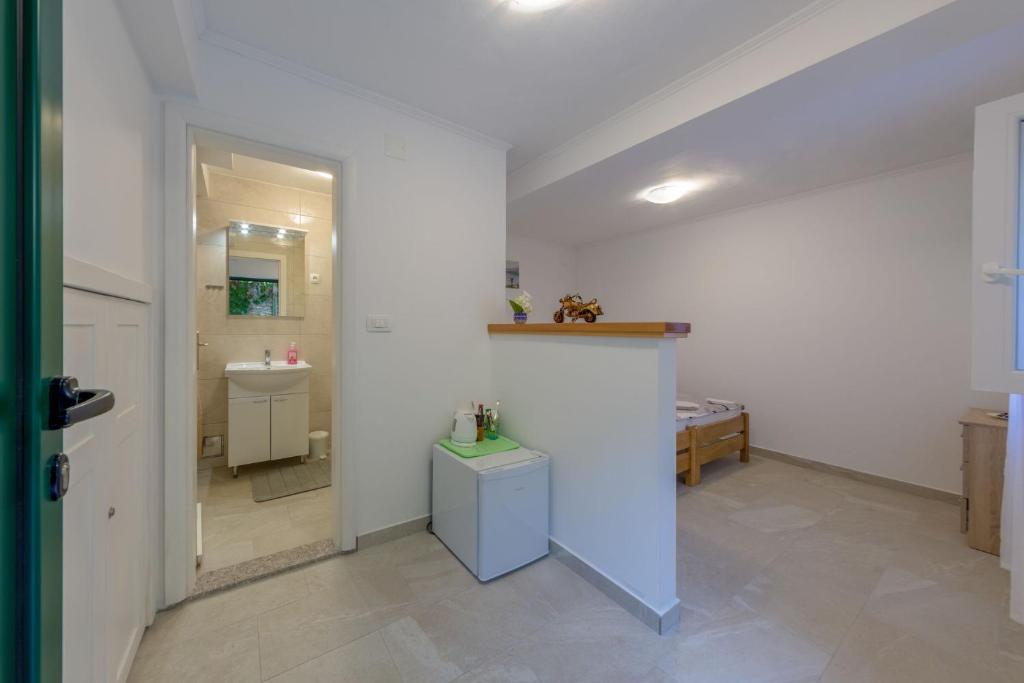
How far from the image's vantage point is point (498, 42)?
5.79ft

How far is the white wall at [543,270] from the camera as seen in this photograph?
497cm

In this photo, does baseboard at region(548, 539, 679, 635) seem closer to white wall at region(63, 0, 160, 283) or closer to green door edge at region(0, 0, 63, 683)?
Result: green door edge at region(0, 0, 63, 683)

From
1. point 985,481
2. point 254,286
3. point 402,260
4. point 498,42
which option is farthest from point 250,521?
point 985,481

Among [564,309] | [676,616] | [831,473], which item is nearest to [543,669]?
[676,616]

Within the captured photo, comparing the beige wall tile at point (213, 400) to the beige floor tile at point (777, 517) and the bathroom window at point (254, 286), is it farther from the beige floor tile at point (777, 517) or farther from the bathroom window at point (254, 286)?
the beige floor tile at point (777, 517)

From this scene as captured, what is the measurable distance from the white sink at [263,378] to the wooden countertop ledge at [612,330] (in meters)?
1.95

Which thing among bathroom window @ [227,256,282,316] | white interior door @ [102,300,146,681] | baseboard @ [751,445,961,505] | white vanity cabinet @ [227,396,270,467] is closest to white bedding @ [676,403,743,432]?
baseboard @ [751,445,961,505]

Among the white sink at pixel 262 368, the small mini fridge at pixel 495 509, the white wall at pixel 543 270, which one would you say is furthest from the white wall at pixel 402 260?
the white wall at pixel 543 270

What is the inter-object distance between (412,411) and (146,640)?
135 cm

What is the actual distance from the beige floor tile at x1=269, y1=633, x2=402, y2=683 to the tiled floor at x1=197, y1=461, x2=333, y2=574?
0.84 metres

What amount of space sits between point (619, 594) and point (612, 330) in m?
1.16

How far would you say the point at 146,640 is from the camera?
1.47 m

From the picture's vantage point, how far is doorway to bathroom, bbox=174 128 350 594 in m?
2.76

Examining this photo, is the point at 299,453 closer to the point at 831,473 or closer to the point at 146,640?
the point at 146,640
